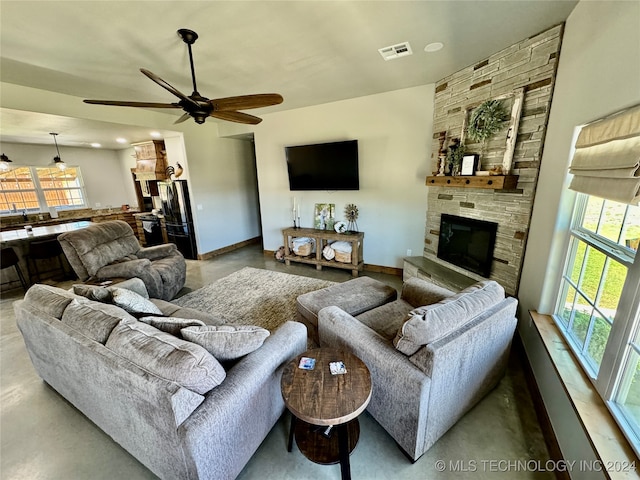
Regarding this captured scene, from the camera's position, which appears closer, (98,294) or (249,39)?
(98,294)

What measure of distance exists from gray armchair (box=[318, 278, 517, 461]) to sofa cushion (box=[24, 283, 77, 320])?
5.56 feet

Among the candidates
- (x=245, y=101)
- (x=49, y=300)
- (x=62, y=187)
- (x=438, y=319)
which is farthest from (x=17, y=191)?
(x=438, y=319)

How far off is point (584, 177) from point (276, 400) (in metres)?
2.33

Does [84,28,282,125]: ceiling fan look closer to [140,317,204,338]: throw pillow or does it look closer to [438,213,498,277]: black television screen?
[140,317,204,338]: throw pillow

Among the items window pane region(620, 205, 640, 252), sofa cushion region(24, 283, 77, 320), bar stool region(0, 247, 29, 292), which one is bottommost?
bar stool region(0, 247, 29, 292)

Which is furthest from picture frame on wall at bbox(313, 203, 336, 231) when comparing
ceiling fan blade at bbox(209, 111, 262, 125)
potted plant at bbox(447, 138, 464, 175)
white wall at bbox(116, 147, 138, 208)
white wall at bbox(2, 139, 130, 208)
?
white wall at bbox(2, 139, 130, 208)

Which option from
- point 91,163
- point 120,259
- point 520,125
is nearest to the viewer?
point 520,125

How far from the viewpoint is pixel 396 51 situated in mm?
2477

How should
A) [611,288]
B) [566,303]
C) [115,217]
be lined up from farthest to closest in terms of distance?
[115,217] < [566,303] < [611,288]

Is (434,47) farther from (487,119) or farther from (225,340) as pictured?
(225,340)

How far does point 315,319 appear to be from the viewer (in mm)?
2242

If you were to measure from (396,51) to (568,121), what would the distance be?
1555 millimetres

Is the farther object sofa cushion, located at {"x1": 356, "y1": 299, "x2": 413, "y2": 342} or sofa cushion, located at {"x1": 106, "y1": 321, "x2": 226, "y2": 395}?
sofa cushion, located at {"x1": 356, "y1": 299, "x2": 413, "y2": 342}

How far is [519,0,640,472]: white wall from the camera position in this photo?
131cm
